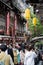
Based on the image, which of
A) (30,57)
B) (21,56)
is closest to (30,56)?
(30,57)

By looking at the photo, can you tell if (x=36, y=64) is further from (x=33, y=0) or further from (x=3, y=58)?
(x=33, y=0)

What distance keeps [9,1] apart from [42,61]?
94.1ft

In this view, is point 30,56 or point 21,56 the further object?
point 21,56

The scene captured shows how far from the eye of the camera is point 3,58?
32.4 ft

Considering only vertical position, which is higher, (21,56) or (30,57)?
(30,57)

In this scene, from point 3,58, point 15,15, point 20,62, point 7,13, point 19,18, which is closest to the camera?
point 3,58

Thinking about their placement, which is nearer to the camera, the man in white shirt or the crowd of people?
the crowd of people

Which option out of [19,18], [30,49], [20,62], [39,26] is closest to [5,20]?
[39,26]

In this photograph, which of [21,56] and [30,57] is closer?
[30,57]

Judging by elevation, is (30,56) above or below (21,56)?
above

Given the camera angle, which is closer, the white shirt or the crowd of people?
the crowd of people

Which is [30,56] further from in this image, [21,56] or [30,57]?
[21,56]

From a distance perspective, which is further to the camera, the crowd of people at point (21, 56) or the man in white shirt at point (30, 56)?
the man in white shirt at point (30, 56)

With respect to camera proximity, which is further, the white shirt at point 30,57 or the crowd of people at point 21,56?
the white shirt at point 30,57
